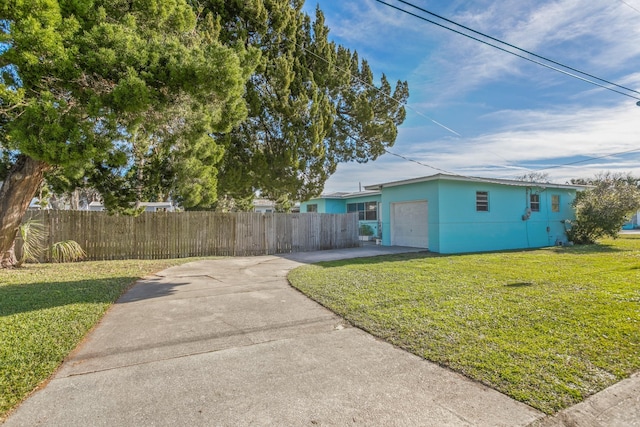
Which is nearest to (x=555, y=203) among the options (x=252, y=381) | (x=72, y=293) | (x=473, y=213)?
(x=473, y=213)

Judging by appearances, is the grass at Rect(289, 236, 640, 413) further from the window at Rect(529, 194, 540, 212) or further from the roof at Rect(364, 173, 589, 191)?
the window at Rect(529, 194, 540, 212)

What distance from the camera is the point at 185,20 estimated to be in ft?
23.4

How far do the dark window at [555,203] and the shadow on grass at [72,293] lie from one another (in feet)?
61.7

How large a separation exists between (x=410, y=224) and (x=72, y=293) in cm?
1327

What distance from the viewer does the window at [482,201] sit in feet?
50.5

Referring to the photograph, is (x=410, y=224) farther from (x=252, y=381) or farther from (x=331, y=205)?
(x=252, y=381)

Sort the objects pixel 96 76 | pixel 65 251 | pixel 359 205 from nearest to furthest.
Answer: pixel 96 76, pixel 65 251, pixel 359 205

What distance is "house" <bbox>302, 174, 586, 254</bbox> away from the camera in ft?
47.3

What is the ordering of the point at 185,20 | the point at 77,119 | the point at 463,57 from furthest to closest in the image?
the point at 463,57, the point at 185,20, the point at 77,119

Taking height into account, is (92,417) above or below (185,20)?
below

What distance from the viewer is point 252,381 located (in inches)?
126

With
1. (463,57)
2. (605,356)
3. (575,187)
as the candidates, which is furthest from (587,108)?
(605,356)

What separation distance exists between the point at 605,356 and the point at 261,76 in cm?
1208

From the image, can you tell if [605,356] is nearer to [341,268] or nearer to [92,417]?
[92,417]
